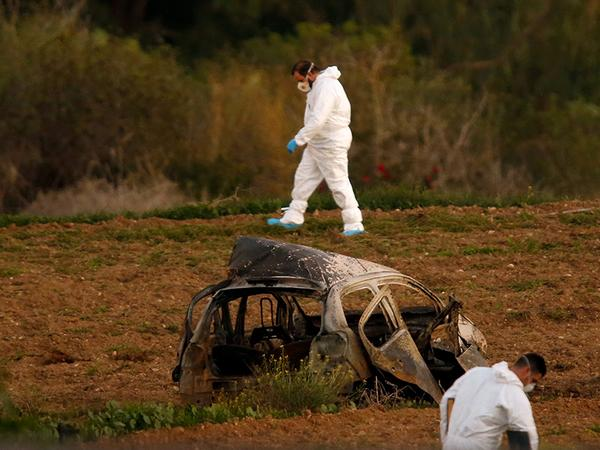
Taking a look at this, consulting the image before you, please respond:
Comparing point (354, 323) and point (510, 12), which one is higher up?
point (510, 12)

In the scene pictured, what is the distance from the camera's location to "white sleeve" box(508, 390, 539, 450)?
356 inches

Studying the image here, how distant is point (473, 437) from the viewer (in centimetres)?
905

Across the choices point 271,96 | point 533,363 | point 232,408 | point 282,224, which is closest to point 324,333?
point 232,408

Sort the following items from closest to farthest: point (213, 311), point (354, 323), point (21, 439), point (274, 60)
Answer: point (21, 439)
point (213, 311)
point (354, 323)
point (274, 60)

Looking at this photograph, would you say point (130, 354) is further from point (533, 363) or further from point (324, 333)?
point (533, 363)

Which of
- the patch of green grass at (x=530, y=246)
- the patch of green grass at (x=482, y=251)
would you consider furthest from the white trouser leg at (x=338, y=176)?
the patch of green grass at (x=530, y=246)

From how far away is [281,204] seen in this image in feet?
71.6

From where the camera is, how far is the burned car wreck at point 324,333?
12.0 meters

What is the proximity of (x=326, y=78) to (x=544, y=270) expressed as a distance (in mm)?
3262

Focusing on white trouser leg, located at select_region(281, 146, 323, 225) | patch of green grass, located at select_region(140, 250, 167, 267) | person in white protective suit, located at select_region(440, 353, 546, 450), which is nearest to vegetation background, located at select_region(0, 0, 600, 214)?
patch of green grass, located at select_region(140, 250, 167, 267)

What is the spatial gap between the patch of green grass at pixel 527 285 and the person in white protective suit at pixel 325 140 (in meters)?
2.31

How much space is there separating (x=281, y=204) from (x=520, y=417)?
12.9 meters

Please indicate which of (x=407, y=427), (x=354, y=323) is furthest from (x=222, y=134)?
(x=407, y=427)

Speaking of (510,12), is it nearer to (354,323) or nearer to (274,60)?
(274,60)
